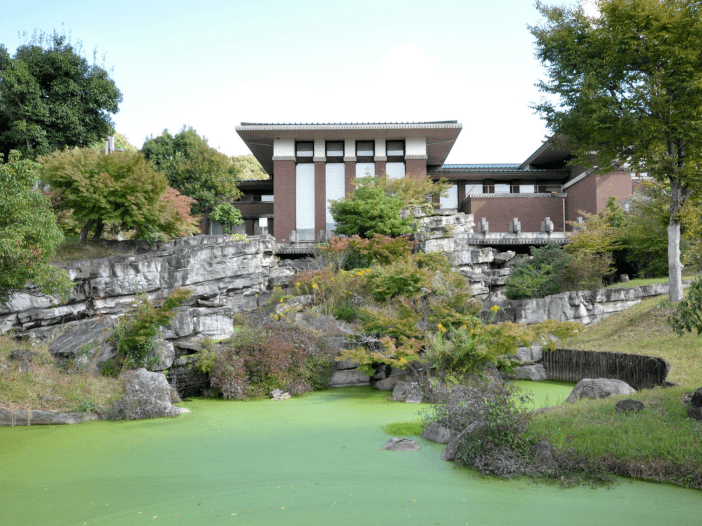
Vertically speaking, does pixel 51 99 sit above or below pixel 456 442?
above

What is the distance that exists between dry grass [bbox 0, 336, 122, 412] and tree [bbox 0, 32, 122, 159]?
51.2ft

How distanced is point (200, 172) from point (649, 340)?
24.7m

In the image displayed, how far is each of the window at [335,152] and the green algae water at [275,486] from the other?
24.6 meters

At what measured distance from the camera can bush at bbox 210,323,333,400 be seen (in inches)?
492

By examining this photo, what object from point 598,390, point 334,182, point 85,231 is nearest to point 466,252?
point 334,182

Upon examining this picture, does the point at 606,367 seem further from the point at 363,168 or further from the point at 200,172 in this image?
the point at 200,172

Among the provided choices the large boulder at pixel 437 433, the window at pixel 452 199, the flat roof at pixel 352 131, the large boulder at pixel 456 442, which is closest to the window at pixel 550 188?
the window at pixel 452 199

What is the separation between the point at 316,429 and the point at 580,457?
4.41 m

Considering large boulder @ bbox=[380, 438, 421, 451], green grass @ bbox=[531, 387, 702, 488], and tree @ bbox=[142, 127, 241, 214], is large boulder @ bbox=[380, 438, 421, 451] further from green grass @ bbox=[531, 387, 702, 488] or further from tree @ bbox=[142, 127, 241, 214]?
tree @ bbox=[142, 127, 241, 214]

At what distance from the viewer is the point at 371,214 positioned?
23844 mm

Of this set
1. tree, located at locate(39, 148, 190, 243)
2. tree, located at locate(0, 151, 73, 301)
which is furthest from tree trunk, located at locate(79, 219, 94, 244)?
tree, located at locate(0, 151, 73, 301)

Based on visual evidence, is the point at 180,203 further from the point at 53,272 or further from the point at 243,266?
the point at 53,272

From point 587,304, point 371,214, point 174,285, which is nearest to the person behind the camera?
point 587,304

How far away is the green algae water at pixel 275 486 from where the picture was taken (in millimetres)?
4938
